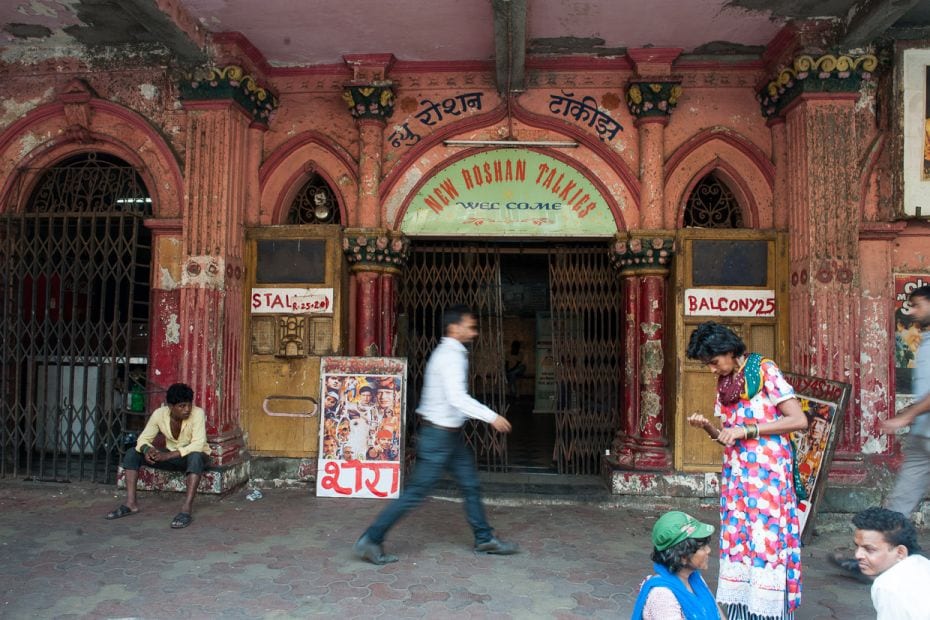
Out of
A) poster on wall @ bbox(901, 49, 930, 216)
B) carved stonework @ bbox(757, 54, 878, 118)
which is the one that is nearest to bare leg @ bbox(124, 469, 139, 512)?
carved stonework @ bbox(757, 54, 878, 118)

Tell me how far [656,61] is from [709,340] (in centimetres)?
418

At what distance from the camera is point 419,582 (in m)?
4.27

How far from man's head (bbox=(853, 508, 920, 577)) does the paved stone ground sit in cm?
186

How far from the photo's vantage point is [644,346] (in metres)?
6.71

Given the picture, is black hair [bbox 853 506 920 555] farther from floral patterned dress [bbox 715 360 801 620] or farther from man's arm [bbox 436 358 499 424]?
man's arm [bbox 436 358 499 424]

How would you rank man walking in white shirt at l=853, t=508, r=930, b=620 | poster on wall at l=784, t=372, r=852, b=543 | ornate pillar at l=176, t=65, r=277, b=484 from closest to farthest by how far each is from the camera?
man walking in white shirt at l=853, t=508, r=930, b=620
poster on wall at l=784, t=372, r=852, b=543
ornate pillar at l=176, t=65, r=277, b=484

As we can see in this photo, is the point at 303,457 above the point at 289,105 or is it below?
below

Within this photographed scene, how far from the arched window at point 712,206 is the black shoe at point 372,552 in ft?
14.6

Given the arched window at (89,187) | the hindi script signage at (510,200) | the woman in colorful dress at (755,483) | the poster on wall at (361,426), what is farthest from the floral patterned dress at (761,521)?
the arched window at (89,187)

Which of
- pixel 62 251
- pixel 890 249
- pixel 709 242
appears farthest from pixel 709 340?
pixel 62 251

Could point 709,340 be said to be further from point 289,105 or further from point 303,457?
point 289,105

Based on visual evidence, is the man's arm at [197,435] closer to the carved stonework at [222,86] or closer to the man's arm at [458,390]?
the man's arm at [458,390]

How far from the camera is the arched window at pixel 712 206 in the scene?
23.1ft

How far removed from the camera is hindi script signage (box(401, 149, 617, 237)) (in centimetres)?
681
